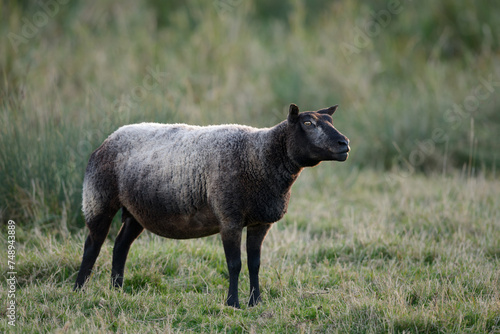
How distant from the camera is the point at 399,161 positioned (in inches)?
485

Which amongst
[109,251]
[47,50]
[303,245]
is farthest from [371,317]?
[47,50]

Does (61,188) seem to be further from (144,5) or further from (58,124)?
(144,5)

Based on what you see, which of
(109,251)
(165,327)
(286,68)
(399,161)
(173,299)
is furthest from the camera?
(286,68)

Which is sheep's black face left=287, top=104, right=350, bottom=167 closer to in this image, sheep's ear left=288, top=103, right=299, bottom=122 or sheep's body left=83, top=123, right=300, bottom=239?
sheep's ear left=288, top=103, right=299, bottom=122

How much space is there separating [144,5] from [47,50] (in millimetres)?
4113

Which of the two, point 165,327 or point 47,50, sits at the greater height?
point 47,50

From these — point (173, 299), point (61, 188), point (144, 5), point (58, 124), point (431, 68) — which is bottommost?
point (173, 299)

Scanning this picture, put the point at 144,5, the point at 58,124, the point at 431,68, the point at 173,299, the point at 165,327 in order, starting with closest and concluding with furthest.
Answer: the point at 165,327 → the point at 173,299 → the point at 58,124 → the point at 431,68 → the point at 144,5

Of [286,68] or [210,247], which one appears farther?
[286,68]
